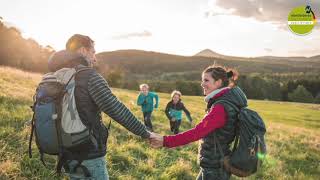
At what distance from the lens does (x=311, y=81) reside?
10238cm

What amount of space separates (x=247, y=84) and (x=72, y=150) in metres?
95.1

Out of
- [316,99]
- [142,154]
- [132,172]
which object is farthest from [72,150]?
[316,99]

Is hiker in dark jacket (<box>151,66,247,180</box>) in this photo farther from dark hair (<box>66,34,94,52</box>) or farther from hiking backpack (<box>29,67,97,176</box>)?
dark hair (<box>66,34,94,52</box>)

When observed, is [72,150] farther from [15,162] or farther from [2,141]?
[2,141]

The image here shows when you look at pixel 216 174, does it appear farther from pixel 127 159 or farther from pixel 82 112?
pixel 127 159

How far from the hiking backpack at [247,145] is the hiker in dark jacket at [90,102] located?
1244mm

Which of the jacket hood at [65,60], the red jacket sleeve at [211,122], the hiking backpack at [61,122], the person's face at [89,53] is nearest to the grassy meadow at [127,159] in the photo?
the hiking backpack at [61,122]

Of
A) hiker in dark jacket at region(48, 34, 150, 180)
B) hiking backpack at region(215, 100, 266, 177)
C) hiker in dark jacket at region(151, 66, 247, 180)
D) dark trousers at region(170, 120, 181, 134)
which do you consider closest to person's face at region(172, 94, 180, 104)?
dark trousers at region(170, 120, 181, 134)

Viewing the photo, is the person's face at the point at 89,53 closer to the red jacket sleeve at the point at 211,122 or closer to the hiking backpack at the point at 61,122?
the hiking backpack at the point at 61,122

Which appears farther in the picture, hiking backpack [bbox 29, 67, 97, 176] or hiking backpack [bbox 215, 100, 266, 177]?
hiking backpack [bbox 215, 100, 266, 177]

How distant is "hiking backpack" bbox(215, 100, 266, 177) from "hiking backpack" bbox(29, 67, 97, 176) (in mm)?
1716

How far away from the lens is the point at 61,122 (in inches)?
143

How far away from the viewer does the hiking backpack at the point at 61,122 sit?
3.62m

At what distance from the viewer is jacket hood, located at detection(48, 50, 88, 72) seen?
12.6 ft
